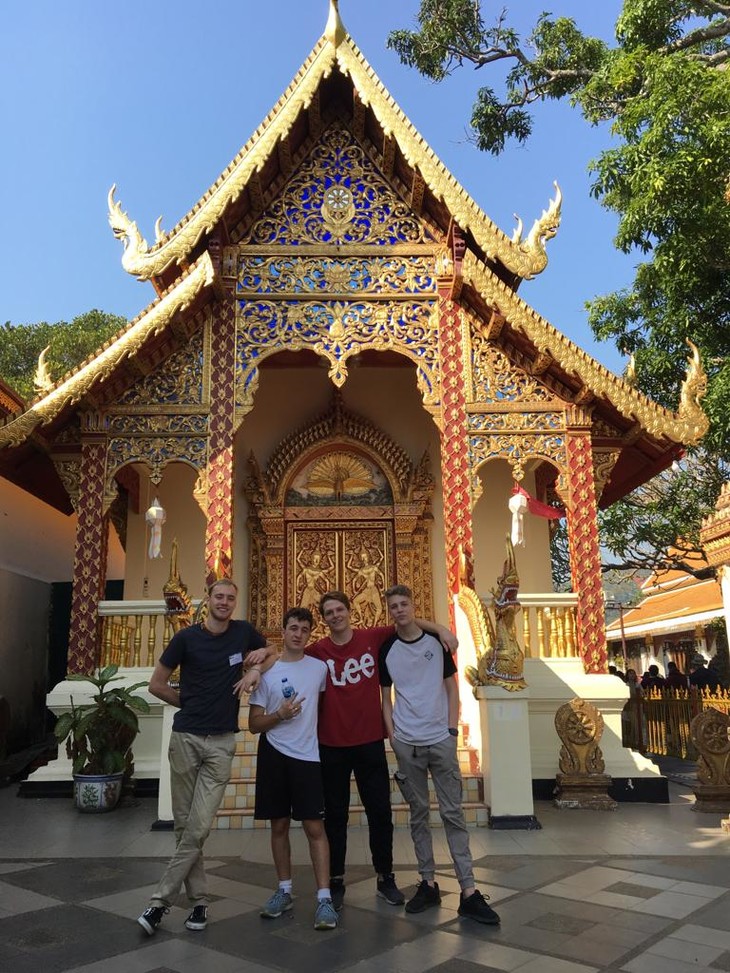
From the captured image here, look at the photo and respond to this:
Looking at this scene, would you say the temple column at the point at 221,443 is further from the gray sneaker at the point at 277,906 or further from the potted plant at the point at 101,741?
the gray sneaker at the point at 277,906

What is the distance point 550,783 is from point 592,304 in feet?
27.1

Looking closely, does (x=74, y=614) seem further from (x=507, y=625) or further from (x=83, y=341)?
(x=83, y=341)

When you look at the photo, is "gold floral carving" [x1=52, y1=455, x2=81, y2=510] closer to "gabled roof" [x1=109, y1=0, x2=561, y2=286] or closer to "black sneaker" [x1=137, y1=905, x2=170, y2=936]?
"gabled roof" [x1=109, y1=0, x2=561, y2=286]

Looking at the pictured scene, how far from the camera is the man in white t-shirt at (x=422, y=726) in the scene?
3.25 m

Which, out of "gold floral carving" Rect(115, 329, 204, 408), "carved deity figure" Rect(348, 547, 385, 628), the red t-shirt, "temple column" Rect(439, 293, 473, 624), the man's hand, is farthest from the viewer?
"carved deity figure" Rect(348, 547, 385, 628)

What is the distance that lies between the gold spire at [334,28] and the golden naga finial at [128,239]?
8.08ft

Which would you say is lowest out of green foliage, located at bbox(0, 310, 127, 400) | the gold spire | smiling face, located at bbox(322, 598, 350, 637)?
smiling face, located at bbox(322, 598, 350, 637)

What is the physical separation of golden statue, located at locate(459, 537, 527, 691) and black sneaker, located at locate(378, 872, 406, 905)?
2.11 metres

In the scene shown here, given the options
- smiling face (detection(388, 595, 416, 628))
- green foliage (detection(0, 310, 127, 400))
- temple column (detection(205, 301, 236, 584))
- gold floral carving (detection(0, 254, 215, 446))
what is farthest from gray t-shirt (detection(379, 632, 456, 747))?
green foliage (detection(0, 310, 127, 400))

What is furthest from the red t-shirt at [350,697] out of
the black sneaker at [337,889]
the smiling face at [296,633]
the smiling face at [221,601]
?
the black sneaker at [337,889]

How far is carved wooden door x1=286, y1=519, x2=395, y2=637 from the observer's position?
332 inches

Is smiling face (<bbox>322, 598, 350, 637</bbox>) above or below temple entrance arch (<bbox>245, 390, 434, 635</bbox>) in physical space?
below

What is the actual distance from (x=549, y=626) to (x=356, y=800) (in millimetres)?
2490

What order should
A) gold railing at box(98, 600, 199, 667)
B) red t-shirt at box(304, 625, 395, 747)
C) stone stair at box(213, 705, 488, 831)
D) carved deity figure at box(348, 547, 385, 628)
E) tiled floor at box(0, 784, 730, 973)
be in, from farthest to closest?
carved deity figure at box(348, 547, 385, 628), gold railing at box(98, 600, 199, 667), stone stair at box(213, 705, 488, 831), red t-shirt at box(304, 625, 395, 747), tiled floor at box(0, 784, 730, 973)
